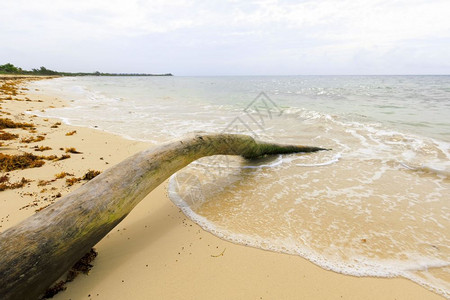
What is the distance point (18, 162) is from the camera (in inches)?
201

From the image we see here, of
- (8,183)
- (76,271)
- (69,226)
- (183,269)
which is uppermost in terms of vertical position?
(69,226)

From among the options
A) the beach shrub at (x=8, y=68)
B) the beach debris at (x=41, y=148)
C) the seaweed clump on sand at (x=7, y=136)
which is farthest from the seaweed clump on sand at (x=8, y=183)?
the beach shrub at (x=8, y=68)

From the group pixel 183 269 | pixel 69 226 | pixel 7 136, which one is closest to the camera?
pixel 69 226

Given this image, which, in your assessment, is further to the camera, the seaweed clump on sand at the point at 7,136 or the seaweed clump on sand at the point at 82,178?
the seaweed clump on sand at the point at 7,136

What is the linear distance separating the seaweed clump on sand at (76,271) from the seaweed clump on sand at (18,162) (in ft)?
11.8

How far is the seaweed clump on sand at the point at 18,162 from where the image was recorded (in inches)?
193

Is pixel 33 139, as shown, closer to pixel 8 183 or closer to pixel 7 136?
pixel 7 136

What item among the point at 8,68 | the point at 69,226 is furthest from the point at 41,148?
the point at 8,68

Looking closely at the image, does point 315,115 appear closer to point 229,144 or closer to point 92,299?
point 229,144

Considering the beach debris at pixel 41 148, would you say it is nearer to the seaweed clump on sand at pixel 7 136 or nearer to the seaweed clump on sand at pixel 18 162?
the seaweed clump on sand at pixel 18 162

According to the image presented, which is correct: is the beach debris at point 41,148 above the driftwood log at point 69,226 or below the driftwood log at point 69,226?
below

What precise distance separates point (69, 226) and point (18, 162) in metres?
4.16

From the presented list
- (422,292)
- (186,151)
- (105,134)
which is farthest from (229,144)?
(105,134)

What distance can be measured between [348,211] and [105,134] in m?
8.39
